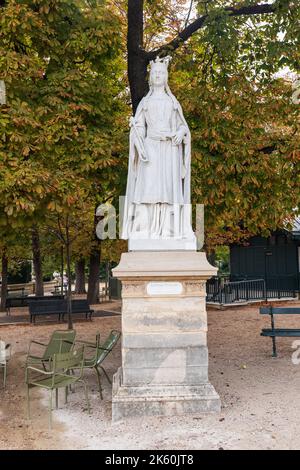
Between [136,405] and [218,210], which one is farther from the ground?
[218,210]

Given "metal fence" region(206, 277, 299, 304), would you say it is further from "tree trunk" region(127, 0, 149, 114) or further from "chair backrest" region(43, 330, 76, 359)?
"chair backrest" region(43, 330, 76, 359)

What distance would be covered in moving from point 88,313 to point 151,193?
12.0 metres

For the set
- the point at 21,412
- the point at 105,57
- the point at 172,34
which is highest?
the point at 172,34

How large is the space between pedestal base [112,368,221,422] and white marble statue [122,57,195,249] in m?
2.09

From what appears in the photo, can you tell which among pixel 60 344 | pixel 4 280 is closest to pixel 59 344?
pixel 60 344

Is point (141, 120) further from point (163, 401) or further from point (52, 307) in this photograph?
point (52, 307)

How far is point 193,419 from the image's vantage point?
5.97 m

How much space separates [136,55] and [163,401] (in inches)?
294

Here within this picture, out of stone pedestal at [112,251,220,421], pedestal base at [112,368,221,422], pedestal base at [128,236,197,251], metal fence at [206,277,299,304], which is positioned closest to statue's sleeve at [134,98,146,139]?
pedestal base at [128,236,197,251]

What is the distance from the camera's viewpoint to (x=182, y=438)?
5371 millimetres

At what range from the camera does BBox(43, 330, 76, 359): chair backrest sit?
8242 millimetres
